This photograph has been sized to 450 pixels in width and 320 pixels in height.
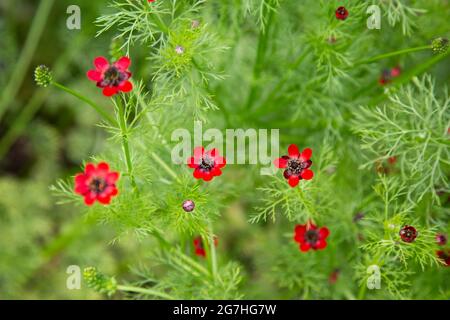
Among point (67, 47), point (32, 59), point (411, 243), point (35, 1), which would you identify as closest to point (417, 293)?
point (411, 243)

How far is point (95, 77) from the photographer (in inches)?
59.8

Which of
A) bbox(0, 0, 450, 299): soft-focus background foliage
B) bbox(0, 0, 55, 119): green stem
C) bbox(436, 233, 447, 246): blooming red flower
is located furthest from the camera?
bbox(0, 0, 55, 119): green stem

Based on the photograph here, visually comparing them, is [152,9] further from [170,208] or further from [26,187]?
[26,187]

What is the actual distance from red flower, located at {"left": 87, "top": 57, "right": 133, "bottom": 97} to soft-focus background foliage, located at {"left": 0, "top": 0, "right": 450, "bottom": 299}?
1.15 feet

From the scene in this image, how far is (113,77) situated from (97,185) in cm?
31

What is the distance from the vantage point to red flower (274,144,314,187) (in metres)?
1.59

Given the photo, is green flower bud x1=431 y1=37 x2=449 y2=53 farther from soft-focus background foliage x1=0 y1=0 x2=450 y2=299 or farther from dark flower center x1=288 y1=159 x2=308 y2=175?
dark flower center x1=288 y1=159 x2=308 y2=175

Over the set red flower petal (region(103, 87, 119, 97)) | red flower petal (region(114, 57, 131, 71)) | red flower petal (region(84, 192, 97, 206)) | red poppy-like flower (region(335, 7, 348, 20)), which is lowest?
red flower petal (region(84, 192, 97, 206))

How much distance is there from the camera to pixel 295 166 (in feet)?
5.32

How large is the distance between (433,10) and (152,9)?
1.18 metres

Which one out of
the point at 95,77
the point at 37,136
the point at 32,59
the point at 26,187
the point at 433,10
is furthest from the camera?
the point at 32,59

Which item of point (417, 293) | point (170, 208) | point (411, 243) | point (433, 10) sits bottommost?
point (417, 293)

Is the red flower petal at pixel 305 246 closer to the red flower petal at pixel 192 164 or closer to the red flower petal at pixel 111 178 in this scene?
the red flower petal at pixel 192 164

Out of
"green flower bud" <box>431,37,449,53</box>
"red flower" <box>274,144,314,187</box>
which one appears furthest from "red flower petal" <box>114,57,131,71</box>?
"green flower bud" <box>431,37,449,53</box>
